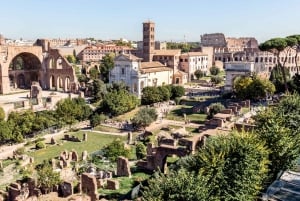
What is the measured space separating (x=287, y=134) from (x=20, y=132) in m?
28.7

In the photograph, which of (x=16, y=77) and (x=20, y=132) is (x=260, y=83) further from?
(x=16, y=77)

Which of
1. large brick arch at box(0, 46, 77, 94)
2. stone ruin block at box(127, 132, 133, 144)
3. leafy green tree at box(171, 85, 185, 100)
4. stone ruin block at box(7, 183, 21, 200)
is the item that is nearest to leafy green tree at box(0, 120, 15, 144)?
stone ruin block at box(127, 132, 133, 144)

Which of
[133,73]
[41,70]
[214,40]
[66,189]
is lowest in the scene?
[66,189]

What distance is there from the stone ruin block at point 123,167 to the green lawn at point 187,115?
64.0 ft

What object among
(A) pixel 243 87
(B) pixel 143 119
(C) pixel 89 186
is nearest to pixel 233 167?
(C) pixel 89 186

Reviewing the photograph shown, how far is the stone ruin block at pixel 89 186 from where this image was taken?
23344 mm

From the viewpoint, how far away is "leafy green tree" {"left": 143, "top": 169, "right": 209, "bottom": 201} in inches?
600

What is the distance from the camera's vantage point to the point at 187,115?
161 feet

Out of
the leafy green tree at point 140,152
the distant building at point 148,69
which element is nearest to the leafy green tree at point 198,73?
the distant building at point 148,69

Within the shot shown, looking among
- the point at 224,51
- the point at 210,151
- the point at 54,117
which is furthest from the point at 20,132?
the point at 224,51

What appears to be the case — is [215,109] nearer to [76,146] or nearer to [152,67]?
[76,146]

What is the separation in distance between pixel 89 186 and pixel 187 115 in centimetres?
2717

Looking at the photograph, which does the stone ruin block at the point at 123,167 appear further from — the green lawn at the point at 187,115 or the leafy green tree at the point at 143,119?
the green lawn at the point at 187,115

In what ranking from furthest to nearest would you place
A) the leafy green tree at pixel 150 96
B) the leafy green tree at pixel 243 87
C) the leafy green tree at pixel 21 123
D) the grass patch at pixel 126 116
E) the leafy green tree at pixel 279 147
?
the leafy green tree at pixel 150 96 → the leafy green tree at pixel 243 87 → the grass patch at pixel 126 116 → the leafy green tree at pixel 21 123 → the leafy green tree at pixel 279 147
